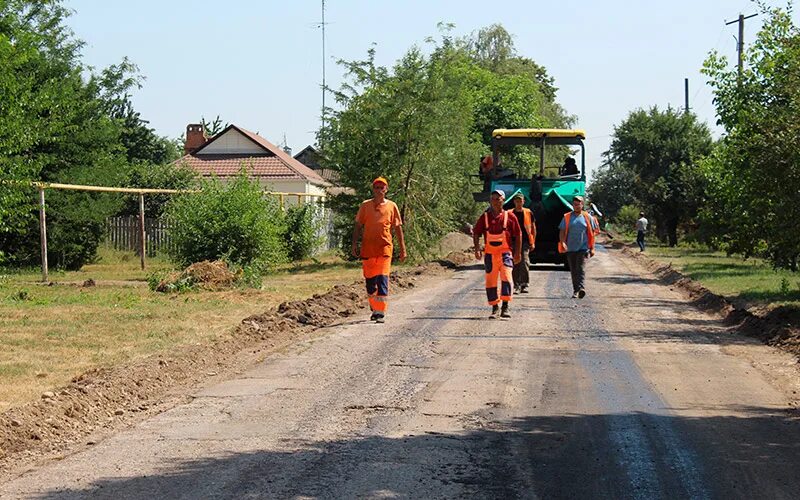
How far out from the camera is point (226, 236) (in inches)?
890

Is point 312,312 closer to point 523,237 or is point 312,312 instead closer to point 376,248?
point 376,248

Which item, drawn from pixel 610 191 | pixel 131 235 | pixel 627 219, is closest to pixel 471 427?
pixel 131 235

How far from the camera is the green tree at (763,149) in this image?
54.1ft

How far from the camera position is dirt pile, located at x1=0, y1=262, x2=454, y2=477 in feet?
26.6

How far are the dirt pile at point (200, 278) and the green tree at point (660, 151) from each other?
39.1 m

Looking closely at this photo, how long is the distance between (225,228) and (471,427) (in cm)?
1477

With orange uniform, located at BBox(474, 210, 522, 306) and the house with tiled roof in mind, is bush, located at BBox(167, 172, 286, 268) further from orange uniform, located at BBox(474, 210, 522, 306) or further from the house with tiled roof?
the house with tiled roof

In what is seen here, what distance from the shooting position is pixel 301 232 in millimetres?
34094

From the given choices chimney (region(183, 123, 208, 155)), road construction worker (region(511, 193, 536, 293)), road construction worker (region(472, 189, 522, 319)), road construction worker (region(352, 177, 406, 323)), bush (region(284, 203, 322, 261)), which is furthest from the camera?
chimney (region(183, 123, 208, 155))

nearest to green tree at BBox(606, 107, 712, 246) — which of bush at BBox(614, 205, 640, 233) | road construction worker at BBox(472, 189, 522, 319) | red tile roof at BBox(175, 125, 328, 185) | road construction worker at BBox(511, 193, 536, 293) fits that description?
bush at BBox(614, 205, 640, 233)

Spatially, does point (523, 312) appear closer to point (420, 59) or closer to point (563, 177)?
point (563, 177)

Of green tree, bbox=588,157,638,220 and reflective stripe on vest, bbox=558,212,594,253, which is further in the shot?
green tree, bbox=588,157,638,220

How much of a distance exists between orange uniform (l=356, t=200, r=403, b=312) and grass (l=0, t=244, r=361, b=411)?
2034 mm

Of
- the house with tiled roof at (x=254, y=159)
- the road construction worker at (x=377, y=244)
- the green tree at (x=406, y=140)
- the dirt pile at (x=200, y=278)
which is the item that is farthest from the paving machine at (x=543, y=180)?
the house with tiled roof at (x=254, y=159)
